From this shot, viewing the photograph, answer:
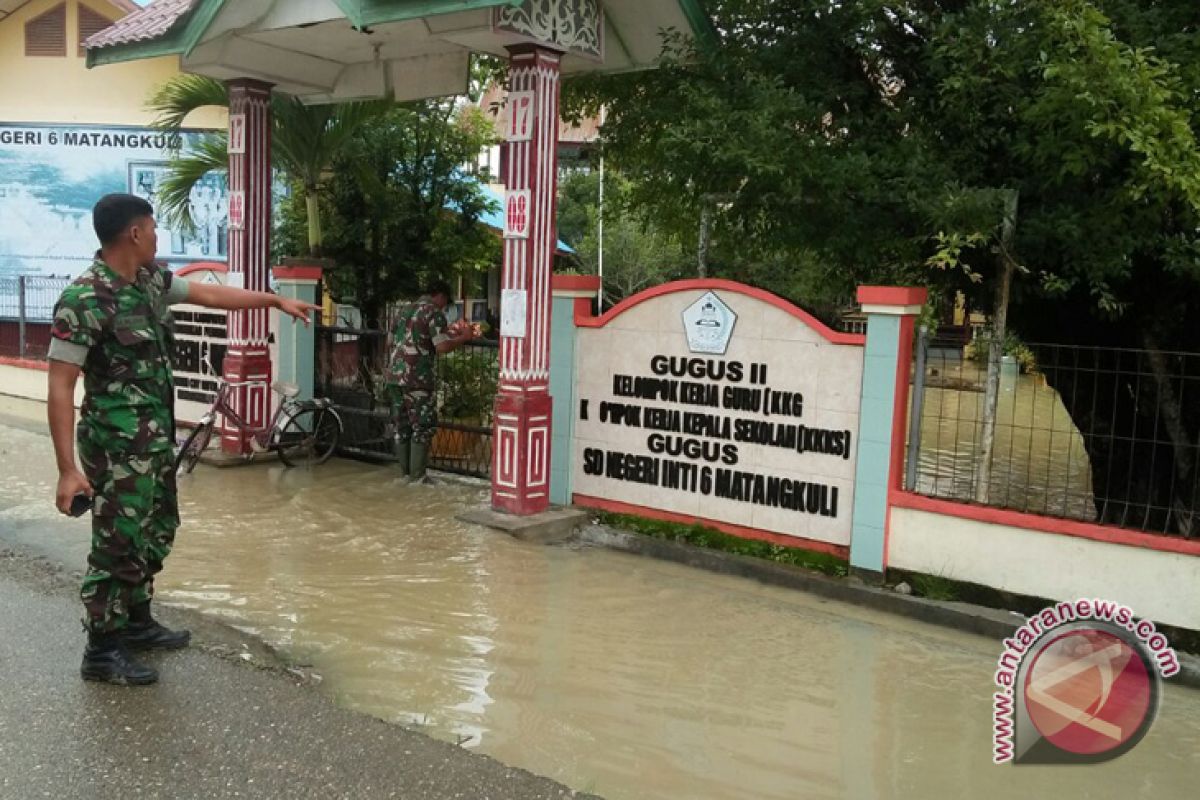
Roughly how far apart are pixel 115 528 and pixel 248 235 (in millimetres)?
6193

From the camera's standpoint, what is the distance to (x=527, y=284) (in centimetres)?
796

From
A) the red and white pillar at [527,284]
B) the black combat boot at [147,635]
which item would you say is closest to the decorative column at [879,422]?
the red and white pillar at [527,284]

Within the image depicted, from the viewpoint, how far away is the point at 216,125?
18.6 metres

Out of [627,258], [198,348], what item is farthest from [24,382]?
[627,258]

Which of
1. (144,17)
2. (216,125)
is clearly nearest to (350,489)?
(144,17)

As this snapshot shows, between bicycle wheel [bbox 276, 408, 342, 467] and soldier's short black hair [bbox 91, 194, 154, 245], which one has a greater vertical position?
soldier's short black hair [bbox 91, 194, 154, 245]

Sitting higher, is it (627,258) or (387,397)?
(627,258)

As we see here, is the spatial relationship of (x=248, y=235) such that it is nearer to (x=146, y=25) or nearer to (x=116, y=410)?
(x=146, y=25)

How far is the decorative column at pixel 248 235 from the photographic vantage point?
10031 millimetres

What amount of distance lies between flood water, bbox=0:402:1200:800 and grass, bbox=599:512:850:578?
26cm

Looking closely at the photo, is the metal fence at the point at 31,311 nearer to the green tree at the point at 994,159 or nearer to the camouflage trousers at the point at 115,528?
the green tree at the point at 994,159

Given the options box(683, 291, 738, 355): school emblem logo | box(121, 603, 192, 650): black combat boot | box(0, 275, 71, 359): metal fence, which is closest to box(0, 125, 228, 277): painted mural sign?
box(0, 275, 71, 359): metal fence

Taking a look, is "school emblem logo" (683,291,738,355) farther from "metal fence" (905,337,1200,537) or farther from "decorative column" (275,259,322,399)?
"decorative column" (275,259,322,399)

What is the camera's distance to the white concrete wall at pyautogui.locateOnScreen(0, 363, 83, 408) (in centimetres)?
1420
